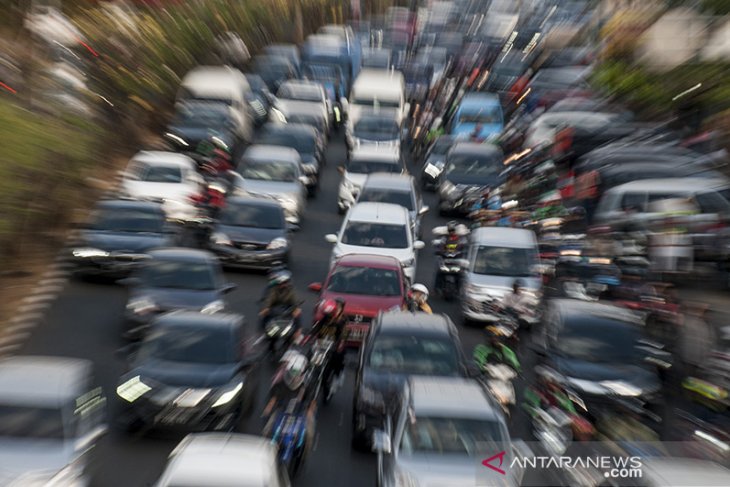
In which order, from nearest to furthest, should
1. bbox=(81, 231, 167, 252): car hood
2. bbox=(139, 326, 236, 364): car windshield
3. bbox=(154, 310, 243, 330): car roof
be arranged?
bbox=(139, 326, 236, 364): car windshield < bbox=(154, 310, 243, 330): car roof < bbox=(81, 231, 167, 252): car hood

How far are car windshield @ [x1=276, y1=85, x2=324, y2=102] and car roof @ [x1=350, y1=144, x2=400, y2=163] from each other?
274 inches

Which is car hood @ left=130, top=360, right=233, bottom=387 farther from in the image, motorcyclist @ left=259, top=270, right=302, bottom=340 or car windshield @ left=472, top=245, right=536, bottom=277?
car windshield @ left=472, top=245, right=536, bottom=277

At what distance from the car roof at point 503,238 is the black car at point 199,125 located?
11.4 meters

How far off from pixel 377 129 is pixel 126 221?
1576 centimetres

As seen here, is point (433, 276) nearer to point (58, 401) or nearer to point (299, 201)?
point (299, 201)

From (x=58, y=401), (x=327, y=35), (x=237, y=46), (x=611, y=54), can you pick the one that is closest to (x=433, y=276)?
(x=58, y=401)

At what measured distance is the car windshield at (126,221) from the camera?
22453 mm

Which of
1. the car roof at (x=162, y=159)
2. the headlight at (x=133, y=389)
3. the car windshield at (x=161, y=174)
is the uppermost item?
the car roof at (x=162, y=159)

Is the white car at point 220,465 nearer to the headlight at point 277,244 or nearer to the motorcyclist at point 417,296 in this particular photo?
the motorcyclist at point 417,296

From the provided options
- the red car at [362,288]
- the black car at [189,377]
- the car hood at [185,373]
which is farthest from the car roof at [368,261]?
the car hood at [185,373]

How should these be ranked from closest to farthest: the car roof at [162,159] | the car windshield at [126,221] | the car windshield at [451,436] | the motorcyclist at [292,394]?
1. the car windshield at [451,436]
2. the motorcyclist at [292,394]
3. the car windshield at [126,221]
4. the car roof at [162,159]

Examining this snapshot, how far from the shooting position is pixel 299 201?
2897cm

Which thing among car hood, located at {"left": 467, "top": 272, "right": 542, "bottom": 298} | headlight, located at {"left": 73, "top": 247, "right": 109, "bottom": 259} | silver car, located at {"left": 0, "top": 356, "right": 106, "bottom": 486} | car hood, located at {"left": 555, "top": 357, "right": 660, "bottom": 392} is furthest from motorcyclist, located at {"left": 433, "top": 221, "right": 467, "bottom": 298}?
silver car, located at {"left": 0, "top": 356, "right": 106, "bottom": 486}

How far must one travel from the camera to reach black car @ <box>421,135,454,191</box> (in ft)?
115
